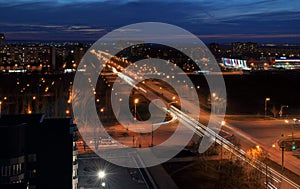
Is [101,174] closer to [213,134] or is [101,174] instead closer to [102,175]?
[102,175]

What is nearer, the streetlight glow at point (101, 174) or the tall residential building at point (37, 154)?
the tall residential building at point (37, 154)

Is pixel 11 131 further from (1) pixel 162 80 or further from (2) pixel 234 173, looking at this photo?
(1) pixel 162 80

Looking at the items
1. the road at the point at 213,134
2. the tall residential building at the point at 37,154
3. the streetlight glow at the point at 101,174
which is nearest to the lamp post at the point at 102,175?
the streetlight glow at the point at 101,174

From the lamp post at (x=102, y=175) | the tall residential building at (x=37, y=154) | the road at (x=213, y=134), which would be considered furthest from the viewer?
the road at (x=213, y=134)

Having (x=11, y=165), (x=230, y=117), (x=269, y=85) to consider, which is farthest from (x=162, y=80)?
(x=11, y=165)

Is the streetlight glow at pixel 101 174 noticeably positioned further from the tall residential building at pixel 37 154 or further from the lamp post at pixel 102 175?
the tall residential building at pixel 37 154

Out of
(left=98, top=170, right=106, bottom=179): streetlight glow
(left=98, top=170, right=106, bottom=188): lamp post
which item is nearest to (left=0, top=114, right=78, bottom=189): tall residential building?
(left=98, top=170, right=106, bottom=188): lamp post

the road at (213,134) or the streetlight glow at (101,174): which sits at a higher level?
the road at (213,134)

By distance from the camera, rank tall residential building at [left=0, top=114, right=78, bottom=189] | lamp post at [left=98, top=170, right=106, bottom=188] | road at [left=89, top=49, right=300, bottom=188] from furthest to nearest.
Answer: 1. road at [left=89, top=49, right=300, bottom=188]
2. lamp post at [left=98, top=170, right=106, bottom=188]
3. tall residential building at [left=0, top=114, right=78, bottom=189]

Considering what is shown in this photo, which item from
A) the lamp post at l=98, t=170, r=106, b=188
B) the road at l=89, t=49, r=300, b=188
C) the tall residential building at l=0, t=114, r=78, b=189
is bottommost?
the lamp post at l=98, t=170, r=106, b=188

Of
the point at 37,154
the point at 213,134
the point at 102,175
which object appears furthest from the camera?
the point at 213,134

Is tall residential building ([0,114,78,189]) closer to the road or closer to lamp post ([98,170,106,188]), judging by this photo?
lamp post ([98,170,106,188])

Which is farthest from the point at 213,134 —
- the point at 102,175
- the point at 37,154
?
the point at 37,154

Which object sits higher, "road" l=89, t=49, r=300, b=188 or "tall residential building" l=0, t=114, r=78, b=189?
"tall residential building" l=0, t=114, r=78, b=189
